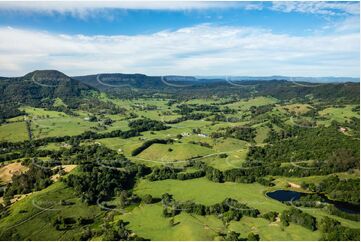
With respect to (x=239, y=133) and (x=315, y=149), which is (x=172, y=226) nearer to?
(x=315, y=149)

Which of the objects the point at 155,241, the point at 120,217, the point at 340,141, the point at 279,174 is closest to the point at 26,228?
the point at 120,217

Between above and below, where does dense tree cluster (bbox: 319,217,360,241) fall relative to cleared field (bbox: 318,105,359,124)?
below

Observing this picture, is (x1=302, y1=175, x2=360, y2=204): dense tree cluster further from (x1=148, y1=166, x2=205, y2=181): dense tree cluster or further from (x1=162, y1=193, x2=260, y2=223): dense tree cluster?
(x1=148, y1=166, x2=205, y2=181): dense tree cluster

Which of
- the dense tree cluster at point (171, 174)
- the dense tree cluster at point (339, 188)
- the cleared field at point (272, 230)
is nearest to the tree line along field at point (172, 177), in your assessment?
the cleared field at point (272, 230)

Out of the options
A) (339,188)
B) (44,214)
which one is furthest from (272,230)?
(44,214)

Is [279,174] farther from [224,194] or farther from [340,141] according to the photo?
[340,141]

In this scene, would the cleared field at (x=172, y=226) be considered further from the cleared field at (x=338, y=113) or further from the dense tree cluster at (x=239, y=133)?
the cleared field at (x=338, y=113)

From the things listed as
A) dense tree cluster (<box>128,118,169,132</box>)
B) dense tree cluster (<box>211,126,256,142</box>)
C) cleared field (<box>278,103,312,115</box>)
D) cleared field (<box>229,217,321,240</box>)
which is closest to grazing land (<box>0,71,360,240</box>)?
cleared field (<box>229,217,321,240</box>)
